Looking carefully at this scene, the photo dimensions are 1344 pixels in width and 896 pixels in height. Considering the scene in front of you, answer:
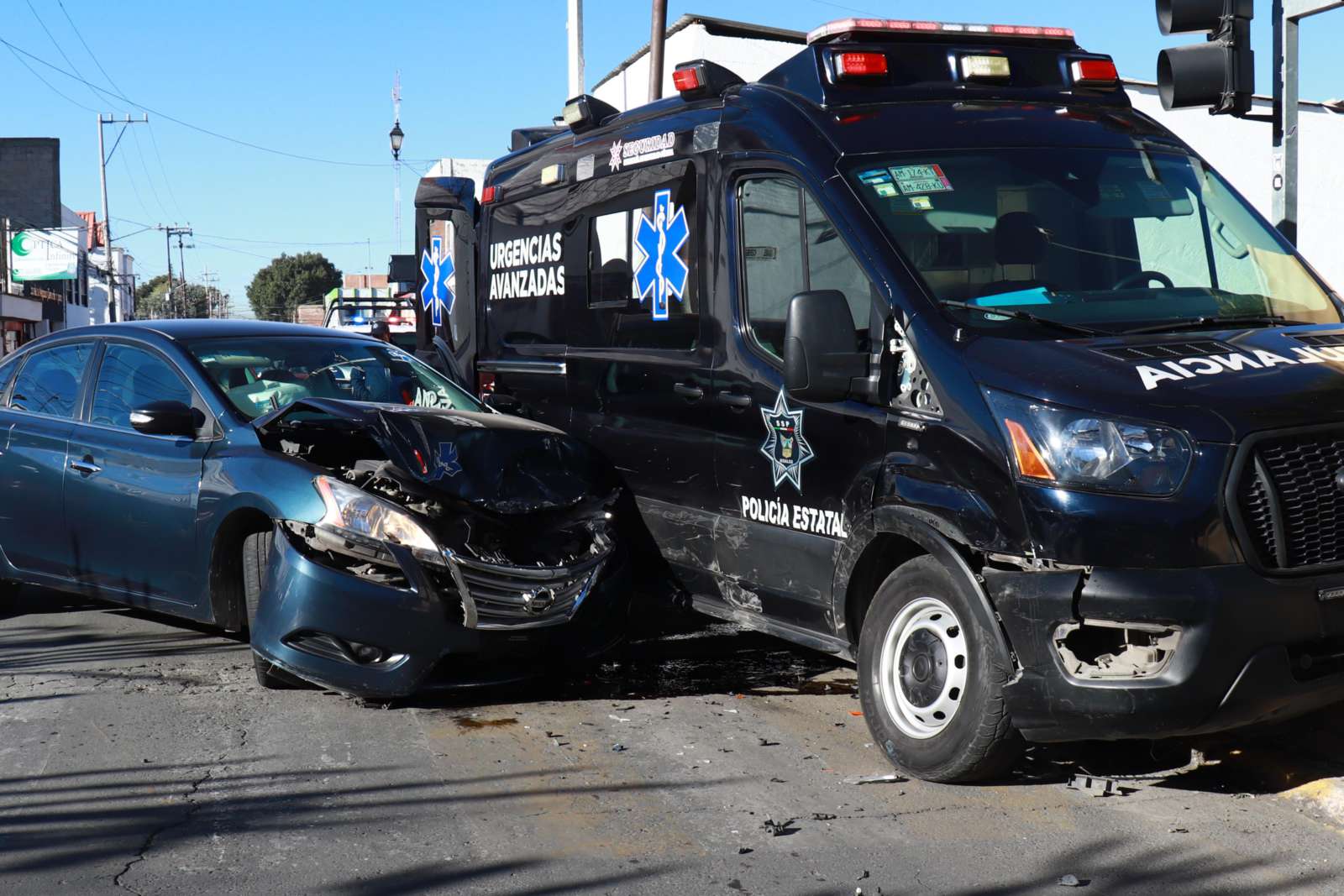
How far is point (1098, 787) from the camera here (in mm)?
4855

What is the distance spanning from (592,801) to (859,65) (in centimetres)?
319

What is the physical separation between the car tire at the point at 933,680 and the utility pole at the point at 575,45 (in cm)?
Result: 1618

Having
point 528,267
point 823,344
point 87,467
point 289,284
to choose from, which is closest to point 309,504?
point 87,467

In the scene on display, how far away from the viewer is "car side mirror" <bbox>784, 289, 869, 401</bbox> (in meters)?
5.10

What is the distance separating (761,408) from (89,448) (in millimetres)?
3512

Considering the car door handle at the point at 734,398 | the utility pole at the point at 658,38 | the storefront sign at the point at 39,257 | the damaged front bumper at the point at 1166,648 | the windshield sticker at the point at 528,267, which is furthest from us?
the storefront sign at the point at 39,257

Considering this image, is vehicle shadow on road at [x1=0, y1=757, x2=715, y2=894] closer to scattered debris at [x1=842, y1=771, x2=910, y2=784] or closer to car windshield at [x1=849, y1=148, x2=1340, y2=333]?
scattered debris at [x1=842, y1=771, x2=910, y2=784]

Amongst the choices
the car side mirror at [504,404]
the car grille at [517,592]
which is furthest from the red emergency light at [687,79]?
the car grille at [517,592]

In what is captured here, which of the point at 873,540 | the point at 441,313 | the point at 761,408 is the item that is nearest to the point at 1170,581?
the point at 873,540

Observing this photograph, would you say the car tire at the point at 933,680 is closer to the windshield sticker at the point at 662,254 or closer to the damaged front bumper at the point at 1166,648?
the damaged front bumper at the point at 1166,648

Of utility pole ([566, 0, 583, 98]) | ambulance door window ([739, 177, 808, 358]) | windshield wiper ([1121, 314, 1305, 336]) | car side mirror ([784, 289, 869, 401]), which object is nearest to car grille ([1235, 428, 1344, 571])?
windshield wiper ([1121, 314, 1305, 336])

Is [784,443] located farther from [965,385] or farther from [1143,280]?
[1143,280]

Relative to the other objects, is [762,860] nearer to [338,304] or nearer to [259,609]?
[259,609]

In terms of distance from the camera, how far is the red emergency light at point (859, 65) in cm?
589
